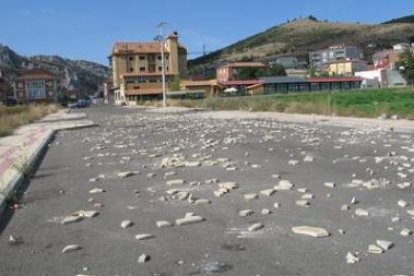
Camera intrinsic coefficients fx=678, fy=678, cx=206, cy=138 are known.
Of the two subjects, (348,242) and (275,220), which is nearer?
(348,242)

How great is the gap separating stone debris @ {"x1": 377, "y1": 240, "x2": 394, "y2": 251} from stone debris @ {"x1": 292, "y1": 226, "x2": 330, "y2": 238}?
2.26 feet

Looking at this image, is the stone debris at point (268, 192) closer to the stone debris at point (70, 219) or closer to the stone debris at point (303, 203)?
the stone debris at point (303, 203)

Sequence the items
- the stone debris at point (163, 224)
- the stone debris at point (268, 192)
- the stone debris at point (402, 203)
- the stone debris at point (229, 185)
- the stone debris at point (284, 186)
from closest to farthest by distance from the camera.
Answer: the stone debris at point (163, 224)
the stone debris at point (402, 203)
the stone debris at point (268, 192)
the stone debris at point (284, 186)
the stone debris at point (229, 185)

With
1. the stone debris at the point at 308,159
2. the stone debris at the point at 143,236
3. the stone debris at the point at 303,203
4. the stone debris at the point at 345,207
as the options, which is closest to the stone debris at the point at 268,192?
the stone debris at the point at 303,203

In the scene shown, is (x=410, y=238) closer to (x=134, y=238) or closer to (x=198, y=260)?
(x=198, y=260)

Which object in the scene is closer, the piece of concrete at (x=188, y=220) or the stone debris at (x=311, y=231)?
the stone debris at (x=311, y=231)

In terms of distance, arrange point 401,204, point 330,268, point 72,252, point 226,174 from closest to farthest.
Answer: point 330,268 < point 72,252 < point 401,204 < point 226,174

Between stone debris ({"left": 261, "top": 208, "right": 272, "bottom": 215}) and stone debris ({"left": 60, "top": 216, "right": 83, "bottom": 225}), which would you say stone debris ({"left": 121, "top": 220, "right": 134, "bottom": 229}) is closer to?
stone debris ({"left": 60, "top": 216, "right": 83, "bottom": 225})

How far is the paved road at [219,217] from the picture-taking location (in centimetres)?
681

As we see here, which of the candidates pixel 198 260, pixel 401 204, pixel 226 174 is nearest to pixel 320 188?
pixel 401 204

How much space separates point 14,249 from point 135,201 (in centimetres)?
312

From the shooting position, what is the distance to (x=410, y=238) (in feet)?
24.3

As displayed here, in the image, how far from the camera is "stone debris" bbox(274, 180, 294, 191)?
1122cm

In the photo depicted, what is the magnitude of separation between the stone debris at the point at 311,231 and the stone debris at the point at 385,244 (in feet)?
2.26
